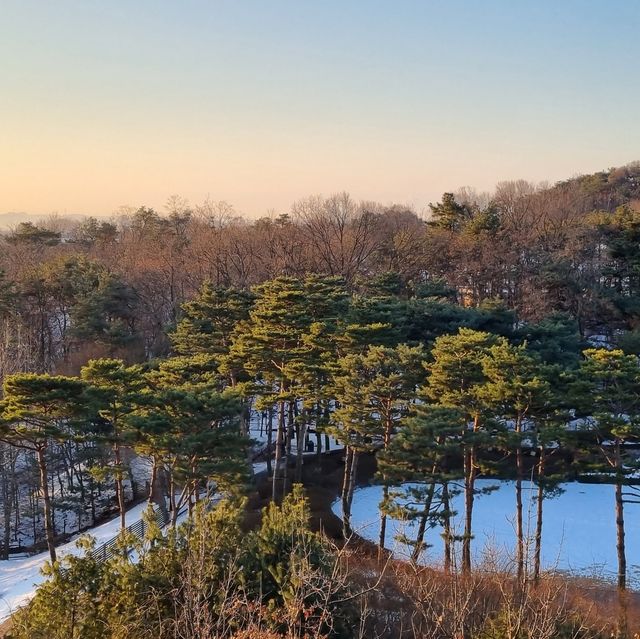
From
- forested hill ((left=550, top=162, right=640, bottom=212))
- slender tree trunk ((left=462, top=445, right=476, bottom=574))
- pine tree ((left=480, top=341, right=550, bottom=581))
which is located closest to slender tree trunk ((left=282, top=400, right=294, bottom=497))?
slender tree trunk ((left=462, top=445, right=476, bottom=574))

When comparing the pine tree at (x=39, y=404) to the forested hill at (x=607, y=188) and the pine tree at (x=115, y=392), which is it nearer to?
the pine tree at (x=115, y=392)

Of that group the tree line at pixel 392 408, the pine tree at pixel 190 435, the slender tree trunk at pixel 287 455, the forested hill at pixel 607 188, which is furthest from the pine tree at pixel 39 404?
the forested hill at pixel 607 188

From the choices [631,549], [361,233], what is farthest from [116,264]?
[631,549]

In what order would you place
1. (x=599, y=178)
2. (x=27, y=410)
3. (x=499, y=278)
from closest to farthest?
(x=27, y=410)
(x=499, y=278)
(x=599, y=178)

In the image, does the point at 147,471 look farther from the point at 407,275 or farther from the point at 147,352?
the point at 407,275

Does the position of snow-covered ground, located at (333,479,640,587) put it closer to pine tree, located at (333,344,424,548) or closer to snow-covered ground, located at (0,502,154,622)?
pine tree, located at (333,344,424,548)
